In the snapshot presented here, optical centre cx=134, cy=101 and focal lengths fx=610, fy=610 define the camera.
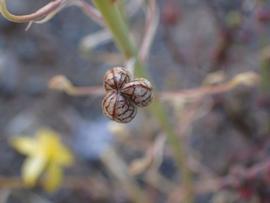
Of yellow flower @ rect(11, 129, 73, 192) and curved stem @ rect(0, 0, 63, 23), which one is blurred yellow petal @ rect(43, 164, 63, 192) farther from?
curved stem @ rect(0, 0, 63, 23)

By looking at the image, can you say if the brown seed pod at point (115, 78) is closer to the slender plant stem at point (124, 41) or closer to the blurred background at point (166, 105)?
the slender plant stem at point (124, 41)

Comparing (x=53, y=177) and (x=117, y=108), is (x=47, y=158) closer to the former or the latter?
(x=53, y=177)

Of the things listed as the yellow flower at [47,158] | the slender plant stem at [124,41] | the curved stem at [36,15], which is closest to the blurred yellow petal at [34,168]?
the yellow flower at [47,158]

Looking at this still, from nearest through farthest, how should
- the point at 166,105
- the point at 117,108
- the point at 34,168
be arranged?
the point at 117,108 < the point at 34,168 < the point at 166,105

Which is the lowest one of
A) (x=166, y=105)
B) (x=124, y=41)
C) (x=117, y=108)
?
(x=117, y=108)

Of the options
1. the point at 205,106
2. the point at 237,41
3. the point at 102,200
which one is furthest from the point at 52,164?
the point at 237,41

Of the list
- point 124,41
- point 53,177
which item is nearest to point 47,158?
point 53,177

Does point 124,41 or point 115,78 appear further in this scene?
point 124,41
